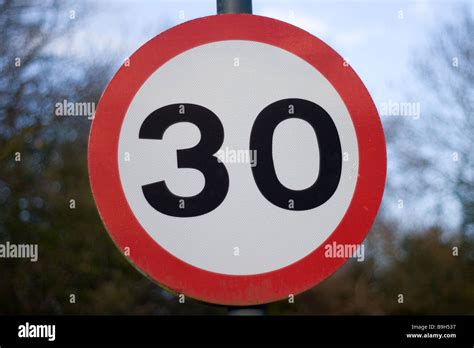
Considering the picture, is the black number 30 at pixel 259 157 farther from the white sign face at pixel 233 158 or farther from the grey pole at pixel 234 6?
the grey pole at pixel 234 6

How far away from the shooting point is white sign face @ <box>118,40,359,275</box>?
42.4 inches

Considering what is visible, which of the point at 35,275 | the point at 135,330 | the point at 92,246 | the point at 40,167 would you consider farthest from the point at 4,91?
the point at 135,330

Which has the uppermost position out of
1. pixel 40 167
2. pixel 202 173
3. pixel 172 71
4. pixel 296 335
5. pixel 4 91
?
pixel 4 91

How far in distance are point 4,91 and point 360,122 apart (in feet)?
7.34

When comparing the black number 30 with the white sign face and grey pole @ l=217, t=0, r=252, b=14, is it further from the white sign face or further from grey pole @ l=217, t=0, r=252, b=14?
grey pole @ l=217, t=0, r=252, b=14

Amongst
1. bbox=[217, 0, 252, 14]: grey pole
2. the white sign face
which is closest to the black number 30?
the white sign face

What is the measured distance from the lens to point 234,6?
116 centimetres

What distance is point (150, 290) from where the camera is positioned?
3.60m

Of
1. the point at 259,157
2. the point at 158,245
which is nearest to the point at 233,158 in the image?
the point at 259,157

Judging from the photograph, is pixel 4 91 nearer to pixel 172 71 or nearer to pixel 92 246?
pixel 92 246

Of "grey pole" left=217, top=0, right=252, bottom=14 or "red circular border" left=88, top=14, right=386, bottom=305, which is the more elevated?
"grey pole" left=217, top=0, right=252, bottom=14

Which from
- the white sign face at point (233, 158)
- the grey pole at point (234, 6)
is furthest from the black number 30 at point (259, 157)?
the grey pole at point (234, 6)

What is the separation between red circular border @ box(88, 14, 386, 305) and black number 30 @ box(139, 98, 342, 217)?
41 mm

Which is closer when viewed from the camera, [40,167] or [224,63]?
[224,63]
